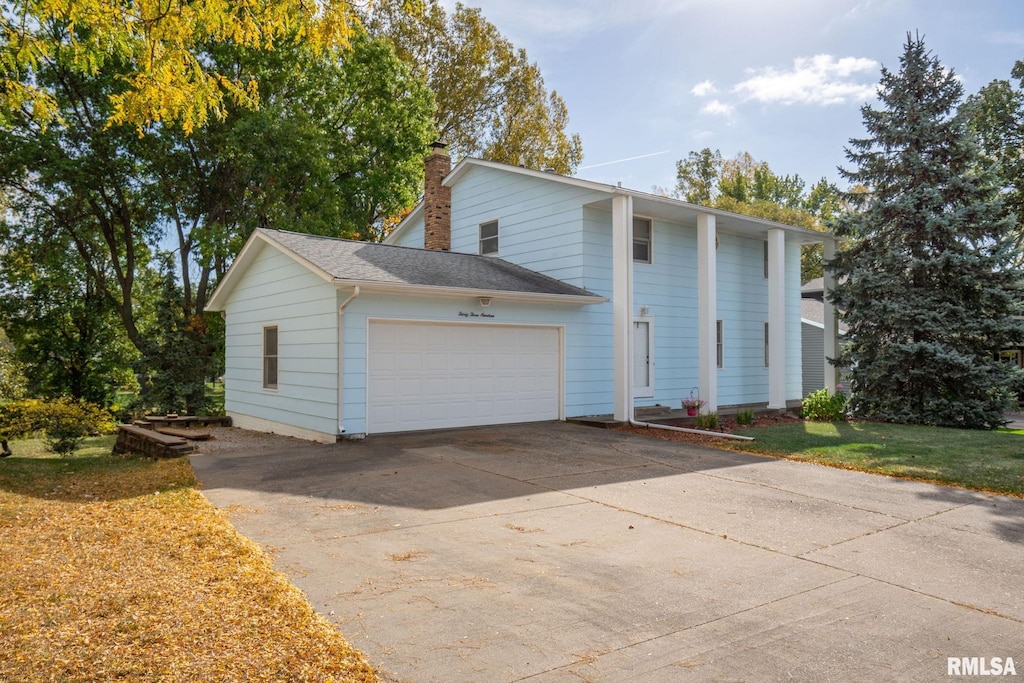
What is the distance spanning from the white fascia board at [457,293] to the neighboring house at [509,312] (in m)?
0.04

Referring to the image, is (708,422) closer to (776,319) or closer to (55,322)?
(776,319)

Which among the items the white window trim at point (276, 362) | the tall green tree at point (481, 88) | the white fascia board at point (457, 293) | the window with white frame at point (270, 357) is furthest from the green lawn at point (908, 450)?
the tall green tree at point (481, 88)

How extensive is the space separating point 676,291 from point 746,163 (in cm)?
3242

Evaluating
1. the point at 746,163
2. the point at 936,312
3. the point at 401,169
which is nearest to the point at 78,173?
the point at 401,169

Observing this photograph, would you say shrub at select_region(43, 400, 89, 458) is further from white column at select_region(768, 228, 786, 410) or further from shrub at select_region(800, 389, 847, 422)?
shrub at select_region(800, 389, 847, 422)

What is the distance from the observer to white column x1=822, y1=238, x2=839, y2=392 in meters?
17.3

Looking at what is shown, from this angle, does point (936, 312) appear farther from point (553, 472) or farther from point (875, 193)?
point (553, 472)

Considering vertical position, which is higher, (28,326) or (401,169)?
(401,169)

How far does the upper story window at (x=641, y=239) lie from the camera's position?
15.8m

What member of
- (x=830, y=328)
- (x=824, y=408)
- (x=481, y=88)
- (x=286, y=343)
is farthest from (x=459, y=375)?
(x=481, y=88)

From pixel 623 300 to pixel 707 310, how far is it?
2.33m

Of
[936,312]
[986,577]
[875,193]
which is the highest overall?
[875,193]

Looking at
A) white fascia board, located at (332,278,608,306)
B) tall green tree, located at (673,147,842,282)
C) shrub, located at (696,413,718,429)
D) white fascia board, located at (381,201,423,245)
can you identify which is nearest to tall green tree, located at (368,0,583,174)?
white fascia board, located at (381,201,423,245)

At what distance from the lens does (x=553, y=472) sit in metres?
8.70
